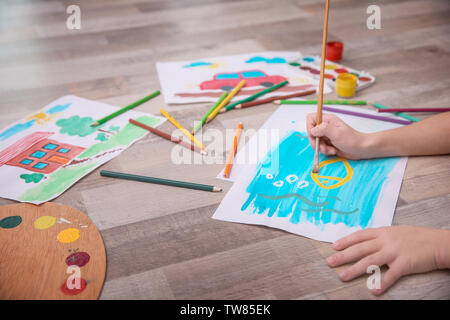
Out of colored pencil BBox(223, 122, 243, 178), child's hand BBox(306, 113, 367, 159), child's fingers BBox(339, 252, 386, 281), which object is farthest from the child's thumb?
child's fingers BBox(339, 252, 386, 281)

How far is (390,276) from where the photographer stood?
0.63 meters

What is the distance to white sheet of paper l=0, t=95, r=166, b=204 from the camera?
0.85m

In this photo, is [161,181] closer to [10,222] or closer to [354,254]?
[10,222]

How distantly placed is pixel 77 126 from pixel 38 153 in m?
0.12

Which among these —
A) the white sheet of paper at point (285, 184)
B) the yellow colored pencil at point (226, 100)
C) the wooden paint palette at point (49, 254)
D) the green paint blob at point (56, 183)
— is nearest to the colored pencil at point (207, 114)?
the yellow colored pencil at point (226, 100)

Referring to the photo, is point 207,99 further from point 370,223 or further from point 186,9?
point 186,9

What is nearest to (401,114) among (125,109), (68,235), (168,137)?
(168,137)

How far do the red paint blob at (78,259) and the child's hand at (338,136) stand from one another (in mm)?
466

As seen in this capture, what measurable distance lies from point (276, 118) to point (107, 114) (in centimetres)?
41

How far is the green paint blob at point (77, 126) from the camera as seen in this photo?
39.7 inches

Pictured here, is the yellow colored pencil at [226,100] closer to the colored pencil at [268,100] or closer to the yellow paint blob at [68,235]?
the colored pencil at [268,100]

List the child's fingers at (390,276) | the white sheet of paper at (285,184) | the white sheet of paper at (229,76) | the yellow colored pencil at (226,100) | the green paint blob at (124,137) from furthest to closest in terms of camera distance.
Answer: the white sheet of paper at (229,76), the yellow colored pencil at (226,100), the green paint blob at (124,137), the white sheet of paper at (285,184), the child's fingers at (390,276)

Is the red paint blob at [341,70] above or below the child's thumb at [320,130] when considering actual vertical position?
above

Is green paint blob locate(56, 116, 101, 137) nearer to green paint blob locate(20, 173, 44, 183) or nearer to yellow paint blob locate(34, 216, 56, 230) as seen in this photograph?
green paint blob locate(20, 173, 44, 183)
